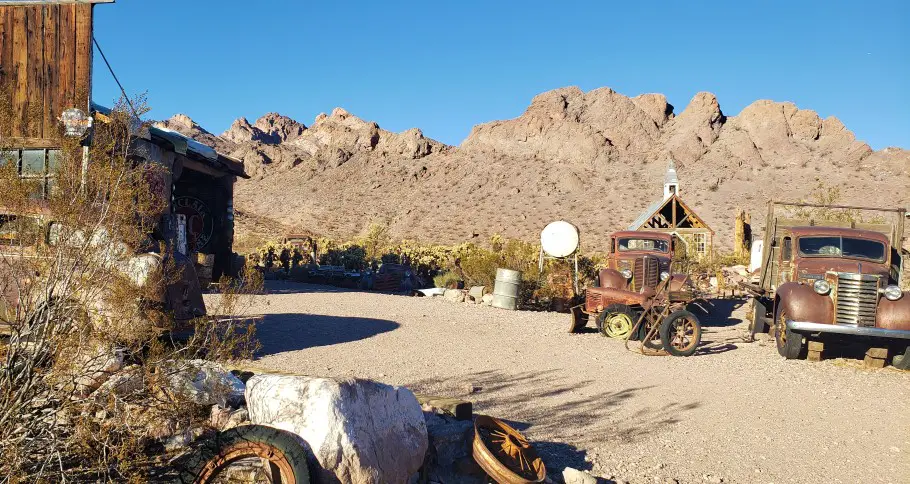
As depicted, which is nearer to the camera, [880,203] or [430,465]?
[430,465]

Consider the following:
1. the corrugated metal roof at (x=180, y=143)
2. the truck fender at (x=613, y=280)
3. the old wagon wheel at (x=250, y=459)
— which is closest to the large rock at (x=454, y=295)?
the truck fender at (x=613, y=280)

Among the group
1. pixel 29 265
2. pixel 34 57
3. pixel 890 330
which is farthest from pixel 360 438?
pixel 34 57

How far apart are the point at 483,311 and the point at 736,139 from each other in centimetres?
6234

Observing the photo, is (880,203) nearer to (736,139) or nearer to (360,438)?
(736,139)

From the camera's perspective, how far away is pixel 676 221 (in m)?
38.2

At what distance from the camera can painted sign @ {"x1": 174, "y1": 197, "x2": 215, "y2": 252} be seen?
1783 cm

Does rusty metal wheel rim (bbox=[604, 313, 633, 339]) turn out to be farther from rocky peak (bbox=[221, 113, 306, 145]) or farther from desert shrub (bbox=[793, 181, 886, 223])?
rocky peak (bbox=[221, 113, 306, 145])

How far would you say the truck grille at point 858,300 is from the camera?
10.2m

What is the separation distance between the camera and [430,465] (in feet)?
17.0

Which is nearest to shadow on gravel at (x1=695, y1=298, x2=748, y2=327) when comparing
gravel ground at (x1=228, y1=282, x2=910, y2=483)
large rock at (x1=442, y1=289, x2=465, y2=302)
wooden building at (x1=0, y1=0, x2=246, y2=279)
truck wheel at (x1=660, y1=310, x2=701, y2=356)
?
gravel ground at (x1=228, y1=282, x2=910, y2=483)

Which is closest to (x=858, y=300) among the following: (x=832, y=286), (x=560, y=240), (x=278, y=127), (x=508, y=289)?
(x=832, y=286)

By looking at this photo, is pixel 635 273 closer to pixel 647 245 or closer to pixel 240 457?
pixel 647 245

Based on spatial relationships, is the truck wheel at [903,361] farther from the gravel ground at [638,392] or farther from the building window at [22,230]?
the building window at [22,230]

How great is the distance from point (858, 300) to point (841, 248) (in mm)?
2173
